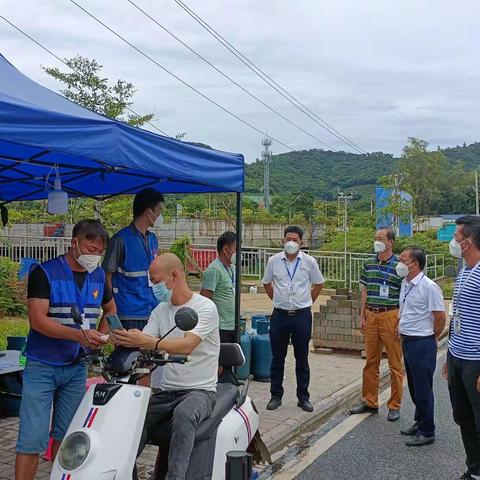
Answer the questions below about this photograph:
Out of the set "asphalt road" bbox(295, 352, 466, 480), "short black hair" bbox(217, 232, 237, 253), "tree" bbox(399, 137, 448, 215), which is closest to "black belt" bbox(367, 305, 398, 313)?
"asphalt road" bbox(295, 352, 466, 480)

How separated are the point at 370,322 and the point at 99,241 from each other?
3574mm

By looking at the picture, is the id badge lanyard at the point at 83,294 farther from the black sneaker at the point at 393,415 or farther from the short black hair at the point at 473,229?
the black sneaker at the point at 393,415

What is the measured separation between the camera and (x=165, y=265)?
3.56 m

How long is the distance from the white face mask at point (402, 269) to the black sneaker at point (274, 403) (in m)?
1.84

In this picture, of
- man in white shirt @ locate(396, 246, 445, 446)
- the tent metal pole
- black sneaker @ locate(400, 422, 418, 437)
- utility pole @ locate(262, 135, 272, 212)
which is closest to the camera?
man in white shirt @ locate(396, 246, 445, 446)

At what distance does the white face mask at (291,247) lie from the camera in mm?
6516

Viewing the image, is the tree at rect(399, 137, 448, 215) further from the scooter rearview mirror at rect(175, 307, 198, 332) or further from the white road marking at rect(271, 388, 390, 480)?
the scooter rearview mirror at rect(175, 307, 198, 332)

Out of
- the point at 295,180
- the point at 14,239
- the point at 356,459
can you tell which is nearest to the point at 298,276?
the point at 356,459

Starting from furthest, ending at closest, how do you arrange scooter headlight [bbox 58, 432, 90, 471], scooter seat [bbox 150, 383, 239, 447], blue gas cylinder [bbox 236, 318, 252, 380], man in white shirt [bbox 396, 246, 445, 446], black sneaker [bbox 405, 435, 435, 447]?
1. blue gas cylinder [bbox 236, 318, 252, 380]
2. man in white shirt [bbox 396, 246, 445, 446]
3. black sneaker [bbox 405, 435, 435, 447]
4. scooter seat [bbox 150, 383, 239, 447]
5. scooter headlight [bbox 58, 432, 90, 471]

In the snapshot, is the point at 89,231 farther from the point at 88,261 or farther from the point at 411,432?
the point at 411,432

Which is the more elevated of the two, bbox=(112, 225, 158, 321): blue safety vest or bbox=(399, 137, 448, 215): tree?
bbox=(399, 137, 448, 215): tree

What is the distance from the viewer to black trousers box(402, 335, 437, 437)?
566cm

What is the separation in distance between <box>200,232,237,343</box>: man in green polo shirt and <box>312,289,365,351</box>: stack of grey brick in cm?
343

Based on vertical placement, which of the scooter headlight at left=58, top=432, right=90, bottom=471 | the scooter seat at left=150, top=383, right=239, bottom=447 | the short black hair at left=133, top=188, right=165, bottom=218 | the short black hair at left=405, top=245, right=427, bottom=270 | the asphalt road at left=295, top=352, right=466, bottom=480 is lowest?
the asphalt road at left=295, top=352, right=466, bottom=480
